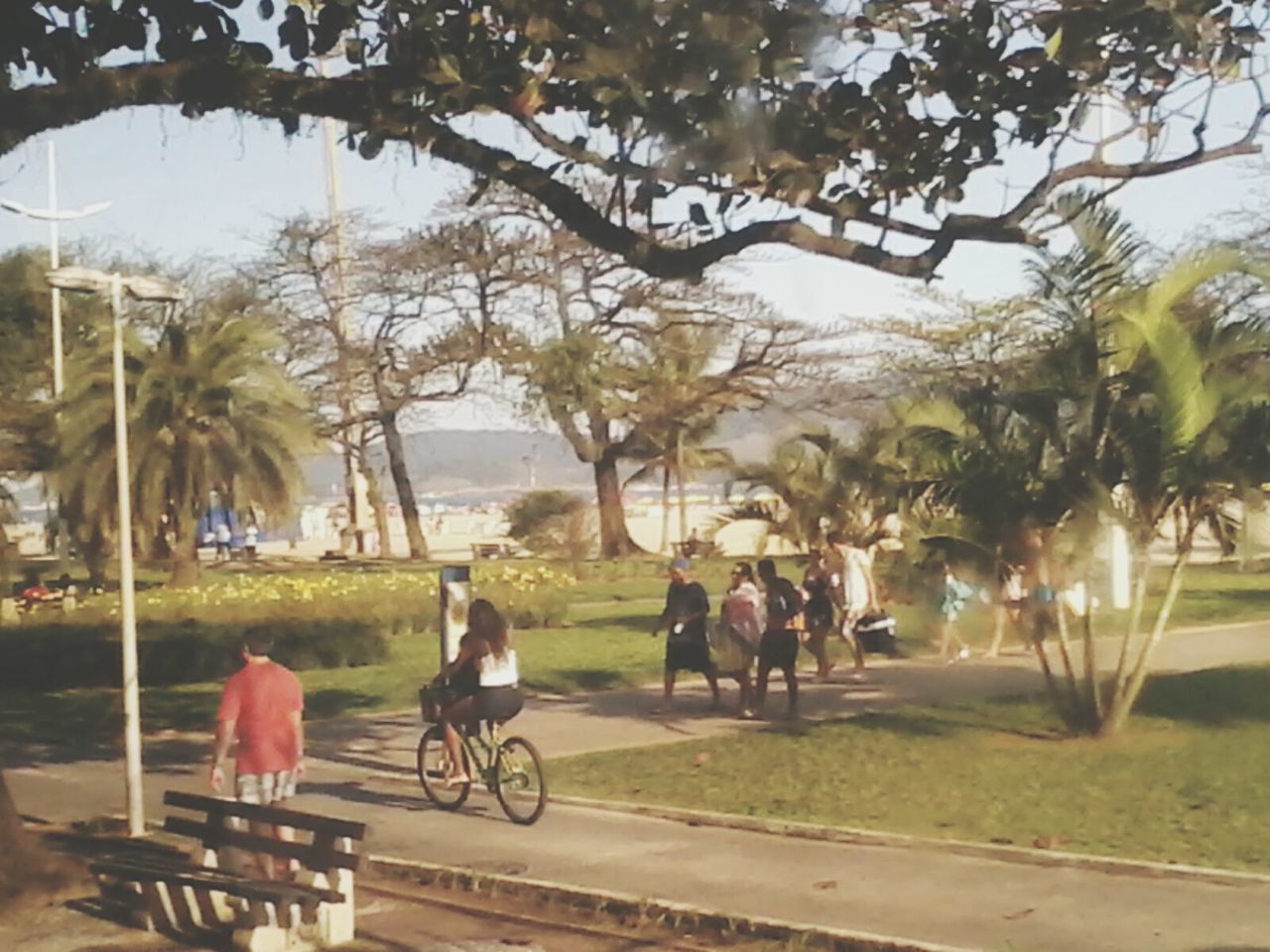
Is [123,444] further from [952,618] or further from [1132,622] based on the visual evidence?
[952,618]

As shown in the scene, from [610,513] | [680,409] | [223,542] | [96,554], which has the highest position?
[680,409]

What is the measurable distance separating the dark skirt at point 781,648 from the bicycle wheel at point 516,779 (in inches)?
183

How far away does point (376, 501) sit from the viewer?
58156 mm

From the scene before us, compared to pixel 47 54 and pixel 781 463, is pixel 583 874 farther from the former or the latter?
pixel 781 463

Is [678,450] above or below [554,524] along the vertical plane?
above

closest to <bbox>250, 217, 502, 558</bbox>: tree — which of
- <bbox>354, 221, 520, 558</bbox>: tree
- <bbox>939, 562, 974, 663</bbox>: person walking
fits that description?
<bbox>354, 221, 520, 558</bbox>: tree

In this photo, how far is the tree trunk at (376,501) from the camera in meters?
54.4

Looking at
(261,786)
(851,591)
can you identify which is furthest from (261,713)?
(851,591)

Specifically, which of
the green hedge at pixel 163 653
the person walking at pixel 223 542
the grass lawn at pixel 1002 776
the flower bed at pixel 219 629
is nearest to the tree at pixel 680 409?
the person walking at pixel 223 542

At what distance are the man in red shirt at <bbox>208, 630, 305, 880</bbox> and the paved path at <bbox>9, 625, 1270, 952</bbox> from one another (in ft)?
4.53

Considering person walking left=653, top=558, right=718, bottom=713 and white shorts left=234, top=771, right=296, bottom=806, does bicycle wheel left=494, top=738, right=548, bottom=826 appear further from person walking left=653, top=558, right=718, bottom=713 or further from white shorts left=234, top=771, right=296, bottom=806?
person walking left=653, top=558, right=718, bottom=713

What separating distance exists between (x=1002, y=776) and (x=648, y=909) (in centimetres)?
446

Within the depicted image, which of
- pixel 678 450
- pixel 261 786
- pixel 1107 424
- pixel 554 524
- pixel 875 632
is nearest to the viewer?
pixel 261 786

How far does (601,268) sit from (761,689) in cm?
2977
